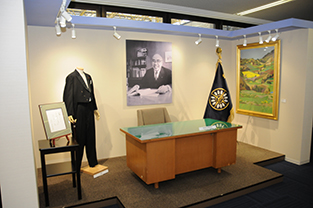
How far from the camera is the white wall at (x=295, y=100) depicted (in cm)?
451

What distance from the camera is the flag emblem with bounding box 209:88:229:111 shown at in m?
5.13

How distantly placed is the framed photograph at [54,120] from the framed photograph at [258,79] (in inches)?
161

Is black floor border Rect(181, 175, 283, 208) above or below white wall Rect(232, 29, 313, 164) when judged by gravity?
below

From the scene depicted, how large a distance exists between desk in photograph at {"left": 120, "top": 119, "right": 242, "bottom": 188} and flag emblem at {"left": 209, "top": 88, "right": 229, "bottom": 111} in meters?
0.94

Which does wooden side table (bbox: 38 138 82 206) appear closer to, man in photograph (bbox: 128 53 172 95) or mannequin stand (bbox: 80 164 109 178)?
mannequin stand (bbox: 80 164 109 178)

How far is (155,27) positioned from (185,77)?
1.47 meters

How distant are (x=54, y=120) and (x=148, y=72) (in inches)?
93.1

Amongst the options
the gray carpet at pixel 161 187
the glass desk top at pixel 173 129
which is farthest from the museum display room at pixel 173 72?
the glass desk top at pixel 173 129

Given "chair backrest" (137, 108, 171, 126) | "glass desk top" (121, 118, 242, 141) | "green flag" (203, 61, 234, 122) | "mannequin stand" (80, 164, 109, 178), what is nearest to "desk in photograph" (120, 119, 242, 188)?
"glass desk top" (121, 118, 242, 141)

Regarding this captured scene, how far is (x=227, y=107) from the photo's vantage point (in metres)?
5.10

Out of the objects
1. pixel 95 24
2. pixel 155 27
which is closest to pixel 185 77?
pixel 155 27

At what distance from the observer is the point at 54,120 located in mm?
3166

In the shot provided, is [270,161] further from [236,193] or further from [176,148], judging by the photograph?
[176,148]

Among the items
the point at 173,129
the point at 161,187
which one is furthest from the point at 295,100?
the point at 161,187
